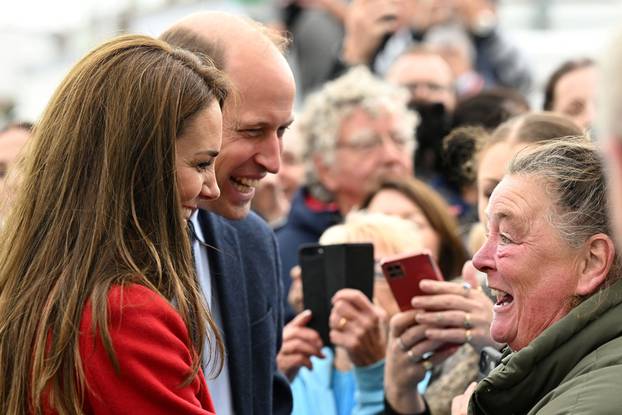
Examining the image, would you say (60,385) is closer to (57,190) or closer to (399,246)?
(57,190)

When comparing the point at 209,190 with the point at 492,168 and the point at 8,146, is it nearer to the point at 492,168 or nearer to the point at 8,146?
the point at 492,168

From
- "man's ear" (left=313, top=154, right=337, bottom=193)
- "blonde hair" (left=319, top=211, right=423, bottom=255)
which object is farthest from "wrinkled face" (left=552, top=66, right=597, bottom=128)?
"blonde hair" (left=319, top=211, right=423, bottom=255)

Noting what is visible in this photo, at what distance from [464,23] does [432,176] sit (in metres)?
1.91

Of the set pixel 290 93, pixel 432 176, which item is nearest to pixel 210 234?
pixel 290 93

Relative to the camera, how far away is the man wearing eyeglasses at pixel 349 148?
5.94m

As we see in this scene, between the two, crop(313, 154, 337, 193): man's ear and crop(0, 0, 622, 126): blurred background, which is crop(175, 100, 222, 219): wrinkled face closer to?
crop(313, 154, 337, 193): man's ear

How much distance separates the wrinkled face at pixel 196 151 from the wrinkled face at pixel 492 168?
136 cm

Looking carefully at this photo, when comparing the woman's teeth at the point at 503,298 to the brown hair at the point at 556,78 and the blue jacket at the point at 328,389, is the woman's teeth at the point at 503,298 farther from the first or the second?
the brown hair at the point at 556,78

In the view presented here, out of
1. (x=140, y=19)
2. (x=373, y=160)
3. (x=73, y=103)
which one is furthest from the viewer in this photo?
(x=140, y=19)

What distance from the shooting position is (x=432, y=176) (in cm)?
681

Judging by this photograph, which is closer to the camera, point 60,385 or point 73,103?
point 60,385

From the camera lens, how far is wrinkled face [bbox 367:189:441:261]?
5.18 m

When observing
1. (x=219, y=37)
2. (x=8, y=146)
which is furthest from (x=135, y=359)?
(x=8, y=146)

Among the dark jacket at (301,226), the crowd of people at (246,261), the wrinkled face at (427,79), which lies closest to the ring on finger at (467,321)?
the crowd of people at (246,261)
